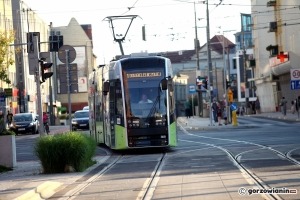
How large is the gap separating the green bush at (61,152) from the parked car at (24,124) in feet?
128

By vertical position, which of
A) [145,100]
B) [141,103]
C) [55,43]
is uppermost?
[55,43]

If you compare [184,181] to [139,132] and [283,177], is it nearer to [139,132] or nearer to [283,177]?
[283,177]

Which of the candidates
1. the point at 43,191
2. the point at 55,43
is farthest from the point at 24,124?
the point at 43,191

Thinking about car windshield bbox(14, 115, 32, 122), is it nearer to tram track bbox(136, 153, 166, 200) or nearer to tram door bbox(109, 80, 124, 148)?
tram door bbox(109, 80, 124, 148)

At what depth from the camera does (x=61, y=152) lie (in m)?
22.6

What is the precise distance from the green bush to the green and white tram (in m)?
6.31

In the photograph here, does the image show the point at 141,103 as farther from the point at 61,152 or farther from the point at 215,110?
the point at 215,110

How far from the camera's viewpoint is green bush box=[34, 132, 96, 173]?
2255 centimetres

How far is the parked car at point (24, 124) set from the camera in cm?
6172

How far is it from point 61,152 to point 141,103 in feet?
24.1

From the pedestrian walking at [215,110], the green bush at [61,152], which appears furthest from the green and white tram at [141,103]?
the pedestrian walking at [215,110]

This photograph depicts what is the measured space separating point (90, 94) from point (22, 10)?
47.0 m

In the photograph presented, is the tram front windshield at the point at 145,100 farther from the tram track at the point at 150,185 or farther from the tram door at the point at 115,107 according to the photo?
the tram track at the point at 150,185

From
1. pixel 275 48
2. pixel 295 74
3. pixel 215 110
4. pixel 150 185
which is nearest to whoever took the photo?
pixel 150 185
